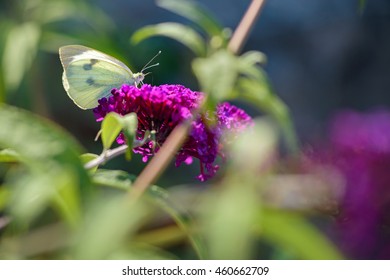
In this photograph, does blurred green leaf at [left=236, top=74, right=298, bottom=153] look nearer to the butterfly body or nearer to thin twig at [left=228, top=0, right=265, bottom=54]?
thin twig at [left=228, top=0, right=265, bottom=54]

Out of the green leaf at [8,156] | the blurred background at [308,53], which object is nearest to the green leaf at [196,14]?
the green leaf at [8,156]

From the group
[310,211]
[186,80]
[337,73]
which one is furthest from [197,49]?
[337,73]

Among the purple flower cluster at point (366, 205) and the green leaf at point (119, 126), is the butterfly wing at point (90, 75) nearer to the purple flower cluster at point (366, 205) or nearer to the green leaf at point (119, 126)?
the green leaf at point (119, 126)

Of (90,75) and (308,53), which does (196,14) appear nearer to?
(90,75)

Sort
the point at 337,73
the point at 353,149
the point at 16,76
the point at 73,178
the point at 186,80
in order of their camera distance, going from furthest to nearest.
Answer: the point at 337,73 → the point at 186,80 → the point at 16,76 → the point at 353,149 → the point at 73,178
